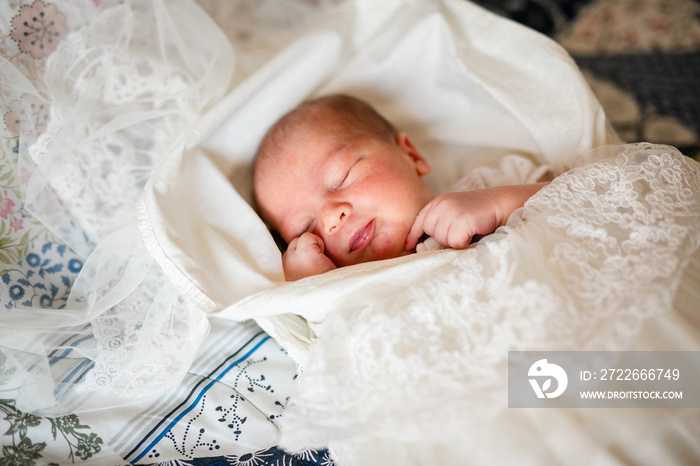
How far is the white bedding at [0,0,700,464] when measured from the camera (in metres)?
0.88

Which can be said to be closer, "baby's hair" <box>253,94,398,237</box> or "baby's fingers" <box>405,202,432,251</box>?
"baby's fingers" <box>405,202,432,251</box>

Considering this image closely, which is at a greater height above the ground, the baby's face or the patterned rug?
the baby's face

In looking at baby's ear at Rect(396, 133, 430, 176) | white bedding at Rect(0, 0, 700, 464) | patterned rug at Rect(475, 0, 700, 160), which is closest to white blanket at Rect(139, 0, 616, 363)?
white bedding at Rect(0, 0, 700, 464)

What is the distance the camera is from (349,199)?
1.22m

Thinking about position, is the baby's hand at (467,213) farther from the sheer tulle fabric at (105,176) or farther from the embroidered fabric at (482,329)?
the sheer tulle fabric at (105,176)

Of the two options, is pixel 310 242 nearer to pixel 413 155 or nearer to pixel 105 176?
pixel 413 155

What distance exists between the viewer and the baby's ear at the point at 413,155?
4.76ft

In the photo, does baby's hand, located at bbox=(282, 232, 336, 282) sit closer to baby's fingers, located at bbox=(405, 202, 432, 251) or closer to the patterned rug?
baby's fingers, located at bbox=(405, 202, 432, 251)

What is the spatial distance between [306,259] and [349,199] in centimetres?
17

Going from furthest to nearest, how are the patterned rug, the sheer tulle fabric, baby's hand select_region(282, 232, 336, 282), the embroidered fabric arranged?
the patterned rug → baby's hand select_region(282, 232, 336, 282) → the sheer tulle fabric → the embroidered fabric

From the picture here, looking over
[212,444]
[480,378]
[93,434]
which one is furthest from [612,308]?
[93,434]

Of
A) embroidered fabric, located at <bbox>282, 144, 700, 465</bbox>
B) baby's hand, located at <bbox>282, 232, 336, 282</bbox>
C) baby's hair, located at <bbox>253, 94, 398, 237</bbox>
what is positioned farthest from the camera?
baby's hair, located at <bbox>253, 94, 398, 237</bbox>

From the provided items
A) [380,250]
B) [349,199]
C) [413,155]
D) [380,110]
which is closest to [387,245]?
[380,250]

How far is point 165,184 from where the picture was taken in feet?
4.10
